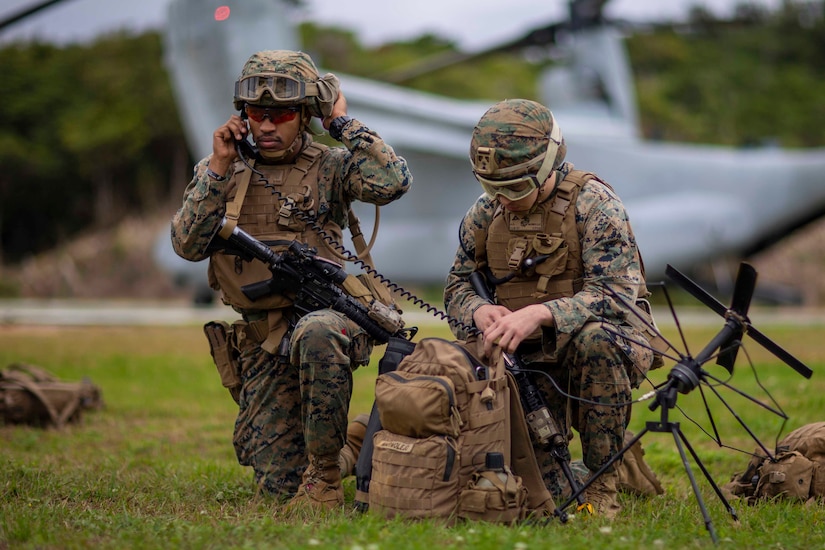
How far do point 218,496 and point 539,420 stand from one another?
164 centimetres

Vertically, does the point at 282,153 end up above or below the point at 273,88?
below

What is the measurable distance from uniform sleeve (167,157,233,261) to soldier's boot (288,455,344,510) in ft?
3.98

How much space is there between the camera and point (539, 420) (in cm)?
480

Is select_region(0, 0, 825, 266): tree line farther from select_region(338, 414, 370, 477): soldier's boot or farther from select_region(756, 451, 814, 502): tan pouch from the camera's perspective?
select_region(756, 451, 814, 502): tan pouch

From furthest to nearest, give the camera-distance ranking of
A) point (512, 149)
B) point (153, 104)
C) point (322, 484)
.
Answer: point (153, 104) < point (322, 484) < point (512, 149)

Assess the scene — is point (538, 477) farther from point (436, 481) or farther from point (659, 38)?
point (659, 38)

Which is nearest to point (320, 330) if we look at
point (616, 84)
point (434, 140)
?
point (434, 140)

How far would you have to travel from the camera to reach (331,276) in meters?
5.21

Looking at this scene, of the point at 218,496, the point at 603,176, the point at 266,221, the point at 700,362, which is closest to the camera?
the point at 700,362

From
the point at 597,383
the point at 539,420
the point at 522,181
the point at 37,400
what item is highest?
the point at 522,181

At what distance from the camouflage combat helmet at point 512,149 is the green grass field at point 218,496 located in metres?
1.40

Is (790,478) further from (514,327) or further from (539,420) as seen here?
(514,327)

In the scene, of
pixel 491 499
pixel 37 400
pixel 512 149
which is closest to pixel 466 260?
pixel 512 149

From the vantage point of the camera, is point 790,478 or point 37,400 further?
point 37,400
